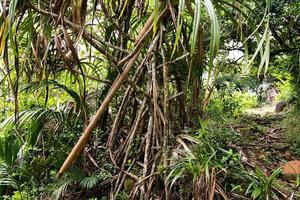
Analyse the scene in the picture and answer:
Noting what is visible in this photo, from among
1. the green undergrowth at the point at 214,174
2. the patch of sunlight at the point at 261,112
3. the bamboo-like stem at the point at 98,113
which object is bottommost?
the green undergrowth at the point at 214,174

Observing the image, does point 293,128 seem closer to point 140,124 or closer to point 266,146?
point 266,146

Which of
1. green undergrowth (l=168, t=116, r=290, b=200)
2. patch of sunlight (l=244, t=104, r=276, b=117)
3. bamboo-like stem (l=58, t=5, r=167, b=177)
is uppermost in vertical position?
bamboo-like stem (l=58, t=5, r=167, b=177)

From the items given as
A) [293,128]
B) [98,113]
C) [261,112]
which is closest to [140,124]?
[98,113]

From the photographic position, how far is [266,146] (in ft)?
7.41

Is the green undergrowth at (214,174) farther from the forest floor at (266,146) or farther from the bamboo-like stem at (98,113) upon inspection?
the bamboo-like stem at (98,113)

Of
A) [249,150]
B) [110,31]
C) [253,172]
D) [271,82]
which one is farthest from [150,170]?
[271,82]

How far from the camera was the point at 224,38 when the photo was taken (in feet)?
8.48

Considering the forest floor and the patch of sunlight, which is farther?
the patch of sunlight

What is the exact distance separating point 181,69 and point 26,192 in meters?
1.14

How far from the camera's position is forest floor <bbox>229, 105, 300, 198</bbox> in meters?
1.86

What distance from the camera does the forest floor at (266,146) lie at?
6.10 ft

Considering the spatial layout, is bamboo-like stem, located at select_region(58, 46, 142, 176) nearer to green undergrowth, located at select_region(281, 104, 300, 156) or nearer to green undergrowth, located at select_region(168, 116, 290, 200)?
green undergrowth, located at select_region(168, 116, 290, 200)

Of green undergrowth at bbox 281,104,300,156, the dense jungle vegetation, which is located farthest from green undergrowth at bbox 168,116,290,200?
green undergrowth at bbox 281,104,300,156

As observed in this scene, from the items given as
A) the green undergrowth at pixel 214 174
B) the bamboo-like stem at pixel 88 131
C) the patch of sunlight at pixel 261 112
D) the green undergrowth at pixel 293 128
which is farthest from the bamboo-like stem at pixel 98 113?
the patch of sunlight at pixel 261 112
